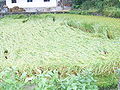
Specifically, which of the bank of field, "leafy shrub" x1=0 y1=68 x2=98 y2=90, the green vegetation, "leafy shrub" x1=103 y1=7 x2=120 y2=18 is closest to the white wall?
the green vegetation

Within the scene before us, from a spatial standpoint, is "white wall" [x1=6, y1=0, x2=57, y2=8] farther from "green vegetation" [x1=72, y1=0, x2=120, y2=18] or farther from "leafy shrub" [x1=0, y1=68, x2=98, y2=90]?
"leafy shrub" [x1=0, y1=68, x2=98, y2=90]

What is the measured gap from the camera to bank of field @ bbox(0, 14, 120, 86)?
361cm

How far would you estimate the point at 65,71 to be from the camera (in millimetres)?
3566

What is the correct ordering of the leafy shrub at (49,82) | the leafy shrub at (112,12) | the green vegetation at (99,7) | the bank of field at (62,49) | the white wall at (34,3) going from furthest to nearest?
the white wall at (34,3) → the green vegetation at (99,7) → the leafy shrub at (112,12) → the bank of field at (62,49) → the leafy shrub at (49,82)

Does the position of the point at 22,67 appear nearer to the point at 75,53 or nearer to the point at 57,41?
the point at 75,53

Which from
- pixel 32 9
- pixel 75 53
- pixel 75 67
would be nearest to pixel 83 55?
pixel 75 53

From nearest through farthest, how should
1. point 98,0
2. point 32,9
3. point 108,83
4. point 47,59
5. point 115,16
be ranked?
point 108,83
point 47,59
point 115,16
point 98,0
point 32,9

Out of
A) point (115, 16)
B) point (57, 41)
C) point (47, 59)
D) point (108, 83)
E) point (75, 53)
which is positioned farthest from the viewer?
point (115, 16)

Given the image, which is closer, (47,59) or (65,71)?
(65,71)

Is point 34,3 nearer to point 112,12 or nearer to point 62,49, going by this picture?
point 112,12

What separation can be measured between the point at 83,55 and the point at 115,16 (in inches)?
259

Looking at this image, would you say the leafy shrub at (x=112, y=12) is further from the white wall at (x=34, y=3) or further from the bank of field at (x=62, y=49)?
the white wall at (x=34, y=3)

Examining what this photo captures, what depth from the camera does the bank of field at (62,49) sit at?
361 centimetres

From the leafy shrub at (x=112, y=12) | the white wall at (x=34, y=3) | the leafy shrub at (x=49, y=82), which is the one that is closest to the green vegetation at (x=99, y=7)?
the leafy shrub at (x=112, y=12)
